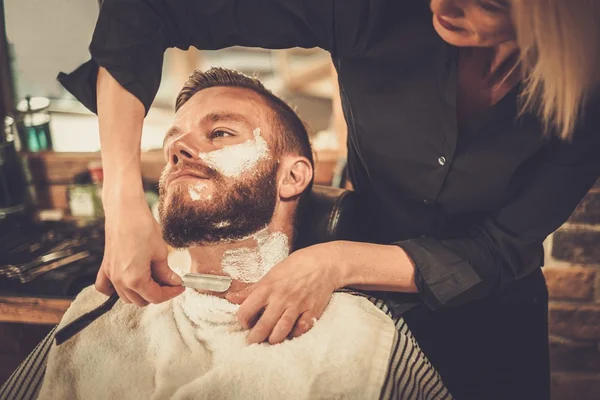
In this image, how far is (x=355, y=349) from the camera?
115 centimetres

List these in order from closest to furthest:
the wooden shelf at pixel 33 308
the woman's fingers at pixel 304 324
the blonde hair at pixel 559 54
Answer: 1. the blonde hair at pixel 559 54
2. the woman's fingers at pixel 304 324
3. the wooden shelf at pixel 33 308

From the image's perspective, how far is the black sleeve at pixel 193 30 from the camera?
44.2 inches

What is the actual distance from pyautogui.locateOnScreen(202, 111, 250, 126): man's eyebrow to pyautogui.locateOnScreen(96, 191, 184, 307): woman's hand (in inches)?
14.4

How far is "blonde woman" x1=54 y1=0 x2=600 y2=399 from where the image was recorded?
43.1 inches

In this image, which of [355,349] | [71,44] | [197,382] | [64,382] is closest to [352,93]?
[355,349]

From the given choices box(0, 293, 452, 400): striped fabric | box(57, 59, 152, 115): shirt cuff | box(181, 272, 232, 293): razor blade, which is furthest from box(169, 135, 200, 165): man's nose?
box(0, 293, 452, 400): striped fabric

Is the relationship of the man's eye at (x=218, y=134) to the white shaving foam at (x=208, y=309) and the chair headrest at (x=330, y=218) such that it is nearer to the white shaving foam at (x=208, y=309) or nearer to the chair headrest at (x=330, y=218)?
the chair headrest at (x=330, y=218)

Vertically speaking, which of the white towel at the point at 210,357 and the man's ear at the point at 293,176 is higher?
the man's ear at the point at 293,176

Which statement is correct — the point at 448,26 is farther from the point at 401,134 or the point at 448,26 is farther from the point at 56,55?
the point at 56,55

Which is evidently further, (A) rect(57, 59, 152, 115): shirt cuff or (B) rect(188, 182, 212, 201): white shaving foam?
(B) rect(188, 182, 212, 201): white shaving foam

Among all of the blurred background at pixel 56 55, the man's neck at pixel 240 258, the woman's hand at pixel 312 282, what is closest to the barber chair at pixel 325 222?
the man's neck at pixel 240 258

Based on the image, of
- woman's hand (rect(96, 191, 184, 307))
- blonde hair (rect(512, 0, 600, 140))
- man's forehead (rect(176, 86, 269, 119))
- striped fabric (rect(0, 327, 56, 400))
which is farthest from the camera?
man's forehead (rect(176, 86, 269, 119))

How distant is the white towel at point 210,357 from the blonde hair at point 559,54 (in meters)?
0.61

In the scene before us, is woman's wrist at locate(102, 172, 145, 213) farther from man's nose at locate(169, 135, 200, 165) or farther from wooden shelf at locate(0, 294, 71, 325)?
wooden shelf at locate(0, 294, 71, 325)
